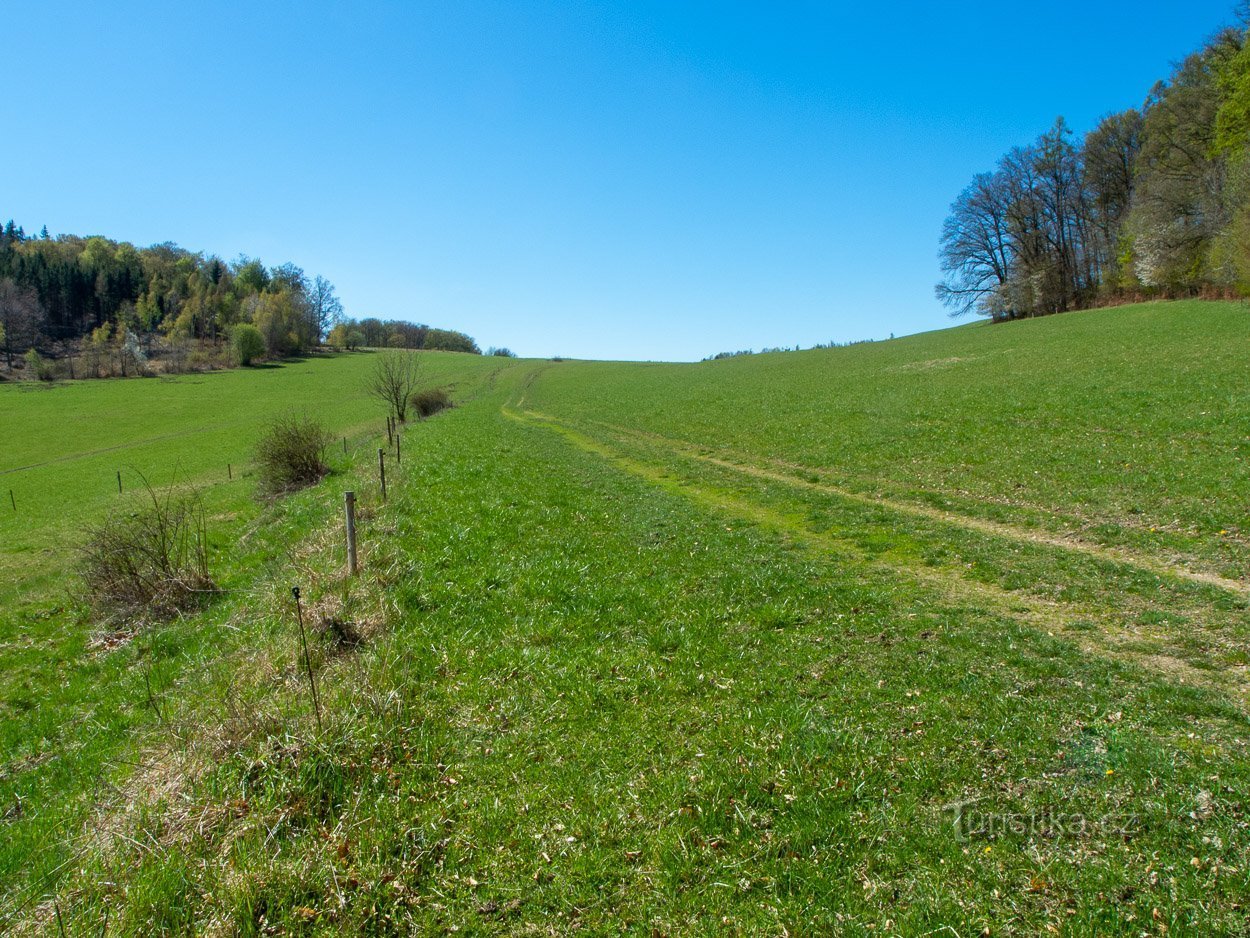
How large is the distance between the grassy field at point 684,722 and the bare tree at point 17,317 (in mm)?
107771

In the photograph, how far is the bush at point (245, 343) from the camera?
98188 mm

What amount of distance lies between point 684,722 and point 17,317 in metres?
129

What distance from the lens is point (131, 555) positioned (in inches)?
514

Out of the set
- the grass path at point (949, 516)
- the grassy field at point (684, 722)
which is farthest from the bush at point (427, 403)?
the grassy field at point (684, 722)

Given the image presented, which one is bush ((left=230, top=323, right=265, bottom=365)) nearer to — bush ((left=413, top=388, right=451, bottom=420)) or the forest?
the forest

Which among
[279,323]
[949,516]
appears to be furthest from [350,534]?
[279,323]

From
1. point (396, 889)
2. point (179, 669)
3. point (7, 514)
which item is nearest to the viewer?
point (396, 889)

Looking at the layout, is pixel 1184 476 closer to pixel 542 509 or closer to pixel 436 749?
pixel 542 509

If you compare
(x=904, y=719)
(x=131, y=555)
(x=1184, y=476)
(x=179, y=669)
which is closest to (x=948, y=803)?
(x=904, y=719)

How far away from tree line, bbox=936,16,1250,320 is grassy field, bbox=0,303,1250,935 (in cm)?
3787

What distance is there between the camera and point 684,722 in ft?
20.4

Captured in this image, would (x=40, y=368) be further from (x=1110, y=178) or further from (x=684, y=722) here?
(x=1110, y=178)

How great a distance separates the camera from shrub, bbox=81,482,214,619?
42.1ft

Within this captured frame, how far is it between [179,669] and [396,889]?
24.9 ft
